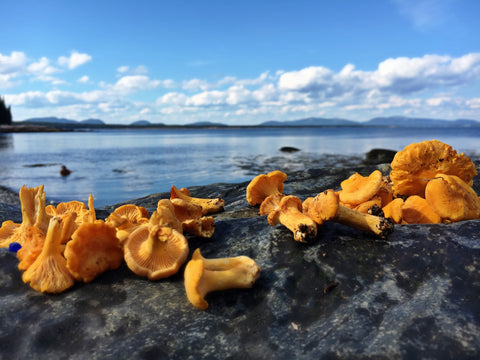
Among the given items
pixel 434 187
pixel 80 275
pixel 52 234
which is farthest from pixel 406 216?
pixel 52 234

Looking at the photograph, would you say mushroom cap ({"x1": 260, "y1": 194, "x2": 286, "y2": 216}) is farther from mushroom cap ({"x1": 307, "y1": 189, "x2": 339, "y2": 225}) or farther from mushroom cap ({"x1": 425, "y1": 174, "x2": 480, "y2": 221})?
mushroom cap ({"x1": 425, "y1": 174, "x2": 480, "y2": 221})

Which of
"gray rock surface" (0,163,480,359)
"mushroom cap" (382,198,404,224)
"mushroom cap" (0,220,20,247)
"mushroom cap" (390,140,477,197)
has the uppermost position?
"mushroom cap" (390,140,477,197)

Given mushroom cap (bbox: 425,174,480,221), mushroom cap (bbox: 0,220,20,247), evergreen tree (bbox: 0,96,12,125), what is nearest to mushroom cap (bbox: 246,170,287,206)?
mushroom cap (bbox: 425,174,480,221)

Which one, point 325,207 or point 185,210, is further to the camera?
point 185,210

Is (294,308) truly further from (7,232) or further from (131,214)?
(7,232)

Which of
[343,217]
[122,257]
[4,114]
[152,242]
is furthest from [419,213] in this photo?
[4,114]

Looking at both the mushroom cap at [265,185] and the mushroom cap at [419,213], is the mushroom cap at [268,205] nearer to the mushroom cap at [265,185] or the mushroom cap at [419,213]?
the mushroom cap at [265,185]
